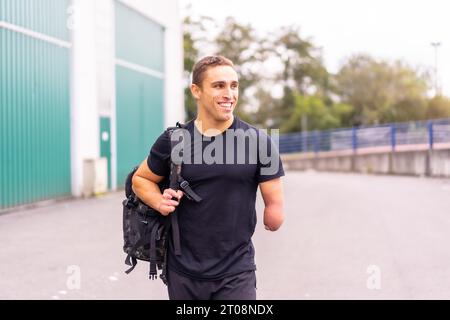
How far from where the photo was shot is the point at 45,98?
1334cm

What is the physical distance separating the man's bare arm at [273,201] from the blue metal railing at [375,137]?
2098 centimetres

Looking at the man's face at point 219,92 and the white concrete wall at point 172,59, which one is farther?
the white concrete wall at point 172,59

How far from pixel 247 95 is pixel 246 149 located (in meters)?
45.5

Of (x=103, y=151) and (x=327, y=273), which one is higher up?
(x=103, y=151)

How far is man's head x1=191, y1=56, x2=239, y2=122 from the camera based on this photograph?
2.91 meters

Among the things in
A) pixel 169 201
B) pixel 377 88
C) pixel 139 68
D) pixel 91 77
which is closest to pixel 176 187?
pixel 169 201

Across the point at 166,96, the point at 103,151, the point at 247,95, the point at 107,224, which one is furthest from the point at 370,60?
the point at 107,224

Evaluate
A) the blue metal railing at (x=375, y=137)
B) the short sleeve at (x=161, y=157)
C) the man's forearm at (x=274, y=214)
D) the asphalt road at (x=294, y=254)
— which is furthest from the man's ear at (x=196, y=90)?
the blue metal railing at (x=375, y=137)

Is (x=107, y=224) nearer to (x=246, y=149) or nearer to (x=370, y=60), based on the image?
(x=246, y=149)

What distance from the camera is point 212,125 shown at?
2.95 m

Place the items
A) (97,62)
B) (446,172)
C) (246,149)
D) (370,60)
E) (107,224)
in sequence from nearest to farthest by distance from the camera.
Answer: (246,149), (107,224), (97,62), (446,172), (370,60)

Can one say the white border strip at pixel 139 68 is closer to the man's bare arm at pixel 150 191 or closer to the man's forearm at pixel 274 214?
the man's bare arm at pixel 150 191

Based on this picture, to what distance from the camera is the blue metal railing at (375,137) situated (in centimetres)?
2323

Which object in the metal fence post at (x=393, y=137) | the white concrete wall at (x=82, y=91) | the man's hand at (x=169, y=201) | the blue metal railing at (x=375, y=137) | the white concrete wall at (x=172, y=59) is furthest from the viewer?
the metal fence post at (x=393, y=137)
